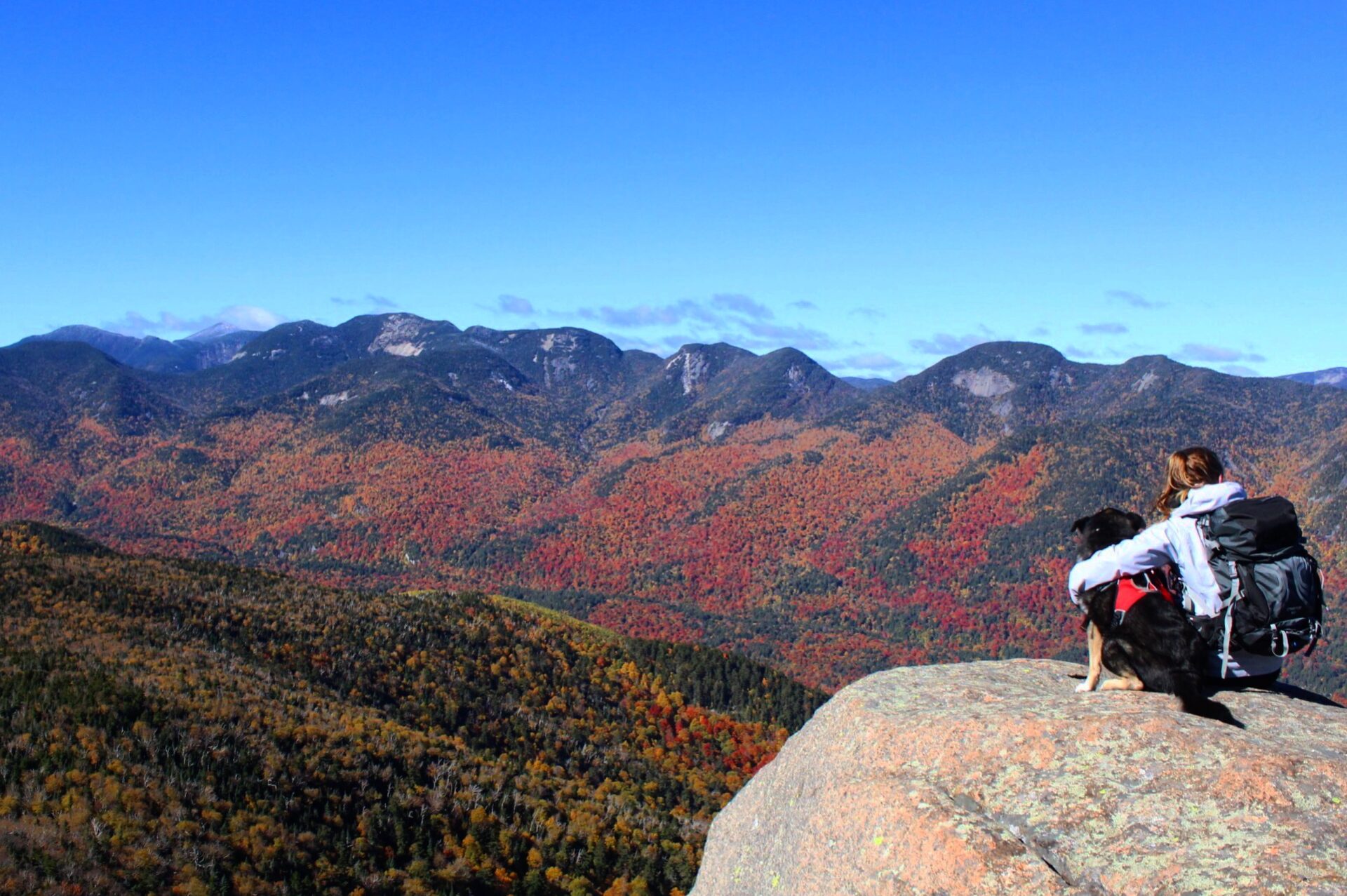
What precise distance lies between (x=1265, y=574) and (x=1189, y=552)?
2.45 feet

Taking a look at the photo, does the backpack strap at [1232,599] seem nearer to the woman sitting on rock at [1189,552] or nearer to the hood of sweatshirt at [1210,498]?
the woman sitting on rock at [1189,552]

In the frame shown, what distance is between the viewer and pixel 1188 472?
1032 cm

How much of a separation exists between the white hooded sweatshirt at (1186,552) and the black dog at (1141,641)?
26cm

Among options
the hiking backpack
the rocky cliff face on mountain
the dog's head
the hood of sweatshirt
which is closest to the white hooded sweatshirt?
the hood of sweatshirt

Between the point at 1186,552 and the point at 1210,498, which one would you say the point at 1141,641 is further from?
the point at 1210,498

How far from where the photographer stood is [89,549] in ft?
401

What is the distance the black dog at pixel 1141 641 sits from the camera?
9.66 m

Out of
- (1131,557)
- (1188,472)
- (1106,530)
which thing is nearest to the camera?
(1131,557)

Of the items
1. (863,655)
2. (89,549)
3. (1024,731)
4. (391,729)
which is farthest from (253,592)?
(863,655)

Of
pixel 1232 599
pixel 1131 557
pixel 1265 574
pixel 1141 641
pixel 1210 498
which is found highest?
pixel 1210 498

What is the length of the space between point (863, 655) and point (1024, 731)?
636 feet

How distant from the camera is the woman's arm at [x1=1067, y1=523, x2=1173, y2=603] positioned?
9938 mm

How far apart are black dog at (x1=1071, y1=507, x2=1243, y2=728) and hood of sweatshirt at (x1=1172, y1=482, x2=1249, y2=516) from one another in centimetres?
71

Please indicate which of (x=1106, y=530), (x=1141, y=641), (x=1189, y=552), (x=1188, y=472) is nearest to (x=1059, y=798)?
(x=1141, y=641)
